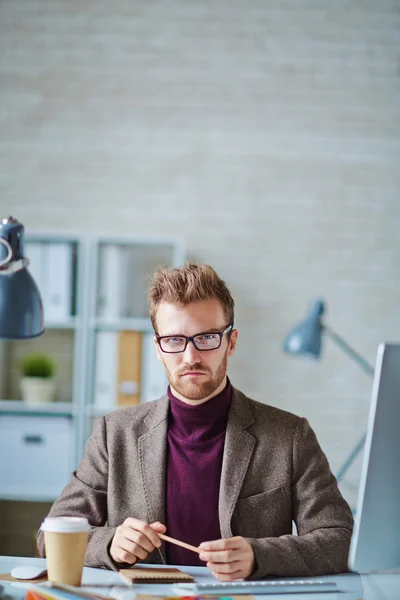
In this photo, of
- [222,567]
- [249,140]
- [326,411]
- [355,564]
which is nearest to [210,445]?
[222,567]

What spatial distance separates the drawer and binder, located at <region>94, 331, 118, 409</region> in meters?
0.20

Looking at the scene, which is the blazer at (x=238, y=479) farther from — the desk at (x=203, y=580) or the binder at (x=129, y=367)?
A: the binder at (x=129, y=367)

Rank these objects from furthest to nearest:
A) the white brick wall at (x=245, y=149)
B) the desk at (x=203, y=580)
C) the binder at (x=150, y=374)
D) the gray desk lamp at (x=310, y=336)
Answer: the white brick wall at (x=245, y=149) → the binder at (x=150, y=374) → the gray desk lamp at (x=310, y=336) → the desk at (x=203, y=580)

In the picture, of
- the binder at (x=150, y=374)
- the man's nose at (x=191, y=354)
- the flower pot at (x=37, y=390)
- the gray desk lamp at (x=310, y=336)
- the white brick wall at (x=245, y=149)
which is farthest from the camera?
the white brick wall at (x=245, y=149)

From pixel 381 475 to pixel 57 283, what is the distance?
2.43 metres

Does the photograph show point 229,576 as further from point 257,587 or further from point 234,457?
point 234,457

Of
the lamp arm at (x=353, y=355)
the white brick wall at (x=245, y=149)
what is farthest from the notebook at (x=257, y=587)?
the white brick wall at (x=245, y=149)

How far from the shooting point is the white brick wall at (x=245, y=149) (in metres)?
3.79

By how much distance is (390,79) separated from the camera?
383cm

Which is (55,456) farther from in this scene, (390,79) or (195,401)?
(390,79)

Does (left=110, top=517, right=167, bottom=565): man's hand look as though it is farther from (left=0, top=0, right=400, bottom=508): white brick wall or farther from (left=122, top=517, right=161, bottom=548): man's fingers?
(left=0, top=0, right=400, bottom=508): white brick wall

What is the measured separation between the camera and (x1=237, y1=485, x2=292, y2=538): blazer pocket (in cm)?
176

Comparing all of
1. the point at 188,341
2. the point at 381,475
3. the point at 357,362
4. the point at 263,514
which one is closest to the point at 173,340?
the point at 188,341

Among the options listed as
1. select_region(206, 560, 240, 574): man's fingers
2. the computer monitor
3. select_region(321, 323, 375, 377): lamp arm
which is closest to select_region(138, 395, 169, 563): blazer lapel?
select_region(206, 560, 240, 574): man's fingers
